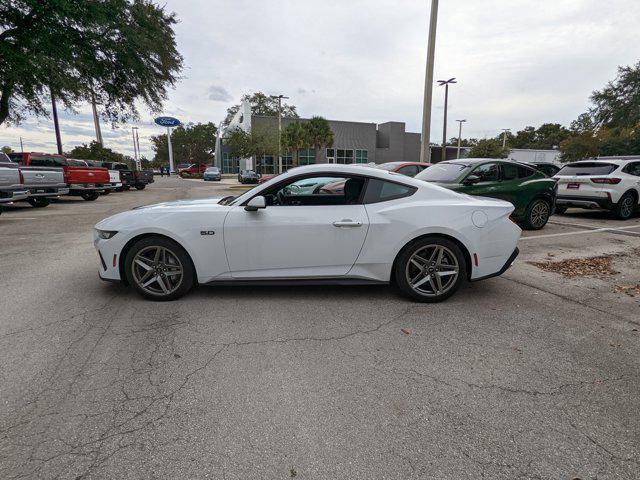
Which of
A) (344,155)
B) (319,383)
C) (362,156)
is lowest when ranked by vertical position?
(319,383)

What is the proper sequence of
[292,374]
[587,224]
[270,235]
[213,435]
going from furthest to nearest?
1. [587,224]
2. [270,235]
3. [292,374]
4. [213,435]

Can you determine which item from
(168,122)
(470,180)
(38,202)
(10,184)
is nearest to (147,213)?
(470,180)

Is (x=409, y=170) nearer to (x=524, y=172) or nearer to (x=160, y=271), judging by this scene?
(x=524, y=172)

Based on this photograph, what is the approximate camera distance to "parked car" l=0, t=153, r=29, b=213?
10.5m

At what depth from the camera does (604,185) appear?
9688 mm

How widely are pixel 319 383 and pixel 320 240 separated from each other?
164cm

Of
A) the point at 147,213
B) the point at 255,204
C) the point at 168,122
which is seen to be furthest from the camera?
the point at 168,122

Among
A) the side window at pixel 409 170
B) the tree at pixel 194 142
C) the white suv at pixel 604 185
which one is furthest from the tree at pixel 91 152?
the tree at pixel 194 142

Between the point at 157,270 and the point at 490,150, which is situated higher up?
the point at 490,150

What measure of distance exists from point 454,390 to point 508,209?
2.43 meters

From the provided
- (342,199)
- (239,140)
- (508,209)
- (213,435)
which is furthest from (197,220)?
(239,140)

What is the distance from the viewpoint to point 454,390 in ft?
8.36

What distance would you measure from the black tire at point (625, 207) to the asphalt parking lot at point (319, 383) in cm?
668

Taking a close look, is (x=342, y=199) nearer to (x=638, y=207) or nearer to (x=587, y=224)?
(x=587, y=224)
